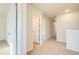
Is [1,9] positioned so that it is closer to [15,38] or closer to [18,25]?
[18,25]

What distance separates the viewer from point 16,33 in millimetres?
1920

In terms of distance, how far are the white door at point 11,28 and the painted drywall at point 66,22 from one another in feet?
10.8

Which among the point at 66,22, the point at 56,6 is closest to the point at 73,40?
the point at 56,6

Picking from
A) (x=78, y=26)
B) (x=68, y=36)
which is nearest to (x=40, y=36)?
(x=68, y=36)

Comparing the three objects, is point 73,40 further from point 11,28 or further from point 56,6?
point 11,28

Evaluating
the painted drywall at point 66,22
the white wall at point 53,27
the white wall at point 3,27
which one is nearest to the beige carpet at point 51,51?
the white wall at point 3,27

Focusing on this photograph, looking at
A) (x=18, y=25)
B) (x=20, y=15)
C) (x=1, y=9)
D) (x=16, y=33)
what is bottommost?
(x=16, y=33)

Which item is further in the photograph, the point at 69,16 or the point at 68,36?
the point at 69,16

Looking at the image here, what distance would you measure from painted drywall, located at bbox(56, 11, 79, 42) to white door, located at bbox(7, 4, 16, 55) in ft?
10.8

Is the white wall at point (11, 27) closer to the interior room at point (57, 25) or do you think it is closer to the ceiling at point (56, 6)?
the ceiling at point (56, 6)

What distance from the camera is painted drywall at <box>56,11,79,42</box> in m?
4.75

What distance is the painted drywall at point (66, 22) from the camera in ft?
15.6

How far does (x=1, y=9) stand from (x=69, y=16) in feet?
12.5

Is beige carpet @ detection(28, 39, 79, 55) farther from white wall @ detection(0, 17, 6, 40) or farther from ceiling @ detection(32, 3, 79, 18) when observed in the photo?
ceiling @ detection(32, 3, 79, 18)
